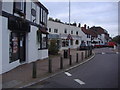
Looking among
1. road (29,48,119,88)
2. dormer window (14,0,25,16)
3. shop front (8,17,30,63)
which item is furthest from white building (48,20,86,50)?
road (29,48,119,88)

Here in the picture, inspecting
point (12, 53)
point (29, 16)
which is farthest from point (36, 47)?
point (12, 53)

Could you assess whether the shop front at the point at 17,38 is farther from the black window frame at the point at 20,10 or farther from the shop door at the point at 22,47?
the black window frame at the point at 20,10

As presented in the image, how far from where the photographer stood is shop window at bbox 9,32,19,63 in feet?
49.8

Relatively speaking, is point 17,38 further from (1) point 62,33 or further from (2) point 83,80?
(1) point 62,33

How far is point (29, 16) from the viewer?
19.8m

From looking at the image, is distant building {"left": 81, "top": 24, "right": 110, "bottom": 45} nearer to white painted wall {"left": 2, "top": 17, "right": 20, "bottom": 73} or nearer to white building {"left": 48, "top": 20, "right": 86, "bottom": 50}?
white building {"left": 48, "top": 20, "right": 86, "bottom": 50}

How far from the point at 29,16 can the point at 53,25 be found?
37.4 metres

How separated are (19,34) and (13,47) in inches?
77.6

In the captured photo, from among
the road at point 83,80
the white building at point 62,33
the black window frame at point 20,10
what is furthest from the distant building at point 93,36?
the road at point 83,80

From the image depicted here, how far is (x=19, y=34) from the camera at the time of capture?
17.4 meters

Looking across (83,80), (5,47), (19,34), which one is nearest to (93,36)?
(19,34)

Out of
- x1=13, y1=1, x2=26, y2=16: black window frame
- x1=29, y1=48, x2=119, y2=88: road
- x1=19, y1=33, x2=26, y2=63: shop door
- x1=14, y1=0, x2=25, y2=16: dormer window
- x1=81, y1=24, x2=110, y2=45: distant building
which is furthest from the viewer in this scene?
x1=81, y1=24, x2=110, y2=45: distant building

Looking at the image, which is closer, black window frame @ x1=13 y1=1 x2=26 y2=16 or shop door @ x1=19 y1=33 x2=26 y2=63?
black window frame @ x1=13 y1=1 x2=26 y2=16

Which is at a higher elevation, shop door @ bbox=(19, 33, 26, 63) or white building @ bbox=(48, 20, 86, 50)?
white building @ bbox=(48, 20, 86, 50)
